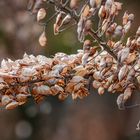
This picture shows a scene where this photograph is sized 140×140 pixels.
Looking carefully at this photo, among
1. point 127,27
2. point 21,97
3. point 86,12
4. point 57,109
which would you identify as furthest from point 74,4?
point 57,109

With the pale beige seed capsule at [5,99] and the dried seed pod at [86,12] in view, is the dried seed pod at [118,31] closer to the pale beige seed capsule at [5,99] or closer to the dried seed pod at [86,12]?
the dried seed pod at [86,12]

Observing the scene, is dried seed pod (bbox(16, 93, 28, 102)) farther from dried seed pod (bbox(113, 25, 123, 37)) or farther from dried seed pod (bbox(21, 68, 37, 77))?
dried seed pod (bbox(113, 25, 123, 37))

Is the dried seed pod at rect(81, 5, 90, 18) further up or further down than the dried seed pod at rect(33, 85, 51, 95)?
further up

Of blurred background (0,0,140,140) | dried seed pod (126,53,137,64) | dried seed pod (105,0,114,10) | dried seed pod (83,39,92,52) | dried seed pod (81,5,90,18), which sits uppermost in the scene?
blurred background (0,0,140,140)

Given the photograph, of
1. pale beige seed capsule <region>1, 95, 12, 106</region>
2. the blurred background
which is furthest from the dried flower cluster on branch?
the blurred background

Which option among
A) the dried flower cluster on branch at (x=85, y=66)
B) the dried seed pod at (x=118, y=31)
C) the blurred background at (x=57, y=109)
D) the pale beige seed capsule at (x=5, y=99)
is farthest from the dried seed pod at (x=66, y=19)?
the blurred background at (x=57, y=109)

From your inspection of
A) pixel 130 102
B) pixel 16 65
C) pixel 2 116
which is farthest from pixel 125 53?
pixel 2 116

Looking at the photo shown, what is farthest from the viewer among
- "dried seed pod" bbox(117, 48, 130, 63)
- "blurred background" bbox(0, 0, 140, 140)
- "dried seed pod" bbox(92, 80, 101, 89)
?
"blurred background" bbox(0, 0, 140, 140)
